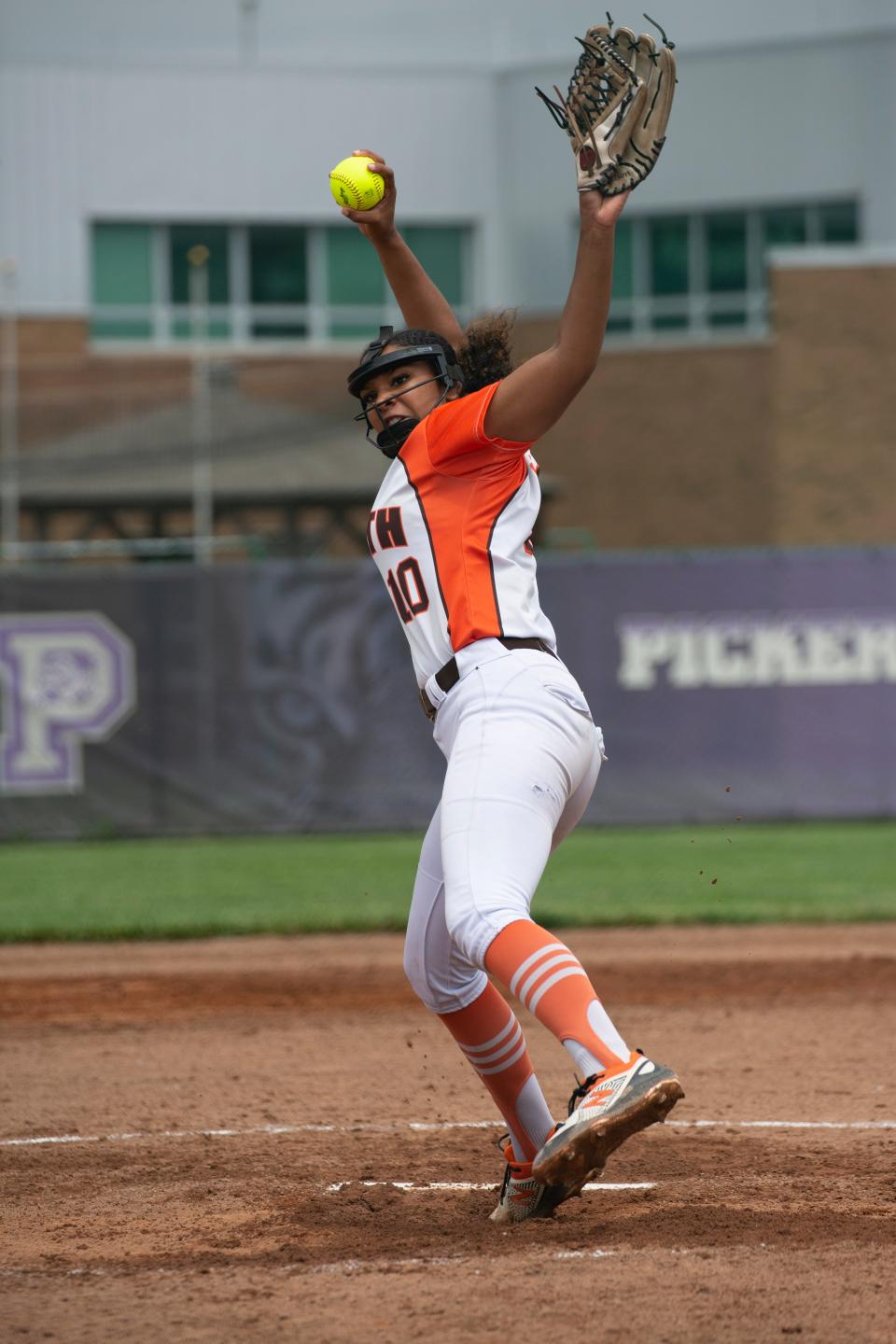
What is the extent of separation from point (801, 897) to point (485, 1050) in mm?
6473

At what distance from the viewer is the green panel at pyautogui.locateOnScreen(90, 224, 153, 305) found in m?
23.5

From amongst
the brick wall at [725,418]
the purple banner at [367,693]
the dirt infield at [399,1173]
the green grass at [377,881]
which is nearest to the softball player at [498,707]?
the dirt infield at [399,1173]

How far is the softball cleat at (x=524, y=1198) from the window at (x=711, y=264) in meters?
20.3

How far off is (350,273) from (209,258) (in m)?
1.97

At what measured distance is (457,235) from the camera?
2447 cm

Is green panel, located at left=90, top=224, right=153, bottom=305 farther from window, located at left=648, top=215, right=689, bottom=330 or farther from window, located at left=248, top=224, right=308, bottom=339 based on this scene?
window, located at left=648, top=215, right=689, bottom=330

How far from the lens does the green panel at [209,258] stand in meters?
23.8

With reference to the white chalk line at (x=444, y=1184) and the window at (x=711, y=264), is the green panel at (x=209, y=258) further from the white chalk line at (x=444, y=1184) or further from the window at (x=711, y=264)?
the white chalk line at (x=444, y=1184)

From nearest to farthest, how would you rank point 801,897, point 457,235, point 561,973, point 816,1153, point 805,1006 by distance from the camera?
point 561,973
point 816,1153
point 805,1006
point 801,897
point 457,235

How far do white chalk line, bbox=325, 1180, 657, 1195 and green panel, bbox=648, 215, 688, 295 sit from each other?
66.8 ft

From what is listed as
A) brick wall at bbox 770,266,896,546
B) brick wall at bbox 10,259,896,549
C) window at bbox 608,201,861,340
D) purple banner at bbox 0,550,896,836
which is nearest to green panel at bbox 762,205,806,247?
window at bbox 608,201,861,340

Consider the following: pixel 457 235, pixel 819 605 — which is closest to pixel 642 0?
pixel 457 235

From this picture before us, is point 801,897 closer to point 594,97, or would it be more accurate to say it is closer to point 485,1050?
point 485,1050

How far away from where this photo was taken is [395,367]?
3.71 metres
